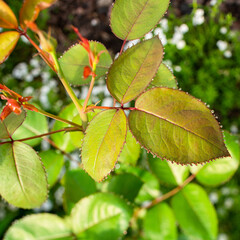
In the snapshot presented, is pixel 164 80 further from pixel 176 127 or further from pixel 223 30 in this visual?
pixel 223 30

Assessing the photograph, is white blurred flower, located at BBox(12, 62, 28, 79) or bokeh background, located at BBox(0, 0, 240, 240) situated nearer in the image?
bokeh background, located at BBox(0, 0, 240, 240)

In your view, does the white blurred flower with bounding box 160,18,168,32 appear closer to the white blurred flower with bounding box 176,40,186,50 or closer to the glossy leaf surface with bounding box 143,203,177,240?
the white blurred flower with bounding box 176,40,186,50

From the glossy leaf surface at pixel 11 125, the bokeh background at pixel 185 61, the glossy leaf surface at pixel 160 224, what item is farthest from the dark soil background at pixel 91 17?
the glossy leaf surface at pixel 11 125

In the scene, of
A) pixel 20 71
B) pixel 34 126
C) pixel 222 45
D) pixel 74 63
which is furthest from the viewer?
pixel 20 71

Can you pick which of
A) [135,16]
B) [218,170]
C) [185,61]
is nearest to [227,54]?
[185,61]

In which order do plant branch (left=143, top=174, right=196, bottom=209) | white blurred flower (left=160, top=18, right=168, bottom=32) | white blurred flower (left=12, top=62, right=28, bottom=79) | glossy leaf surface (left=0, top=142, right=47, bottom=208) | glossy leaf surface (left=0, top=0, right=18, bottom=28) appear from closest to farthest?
glossy leaf surface (left=0, top=0, right=18, bottom=28) → glossy leaf surface (left=0, top=142, right=47, bottom=208) → plant branch (left=143, top=174, right=196, bottom=209) → white blurred flower (left=160, top=18, right=168, bottom=32) → white blurred flower (left=12, top=62, right=28, bottom=79)

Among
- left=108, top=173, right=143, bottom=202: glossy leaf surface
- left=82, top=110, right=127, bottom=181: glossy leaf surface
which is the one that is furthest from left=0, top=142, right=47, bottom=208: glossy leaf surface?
left=108, top=173, right=143, bottom=202: glossy leaf surface
